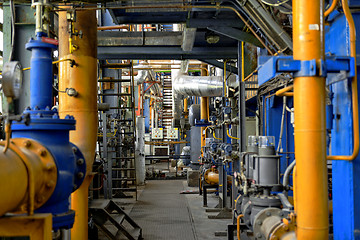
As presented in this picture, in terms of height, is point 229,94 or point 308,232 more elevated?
point 229,94

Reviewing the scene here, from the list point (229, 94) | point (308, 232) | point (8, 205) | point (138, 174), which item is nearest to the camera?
point (8, 205)

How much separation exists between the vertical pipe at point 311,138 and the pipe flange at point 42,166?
5.07ft

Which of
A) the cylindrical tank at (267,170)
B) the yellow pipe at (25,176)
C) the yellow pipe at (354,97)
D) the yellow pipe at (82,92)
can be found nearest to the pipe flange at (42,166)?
the yellow pipe at (25,176)

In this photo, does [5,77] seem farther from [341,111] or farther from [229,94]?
[229,94]

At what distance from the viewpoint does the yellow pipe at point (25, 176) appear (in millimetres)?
1608

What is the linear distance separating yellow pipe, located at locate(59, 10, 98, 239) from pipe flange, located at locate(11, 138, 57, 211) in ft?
7.47

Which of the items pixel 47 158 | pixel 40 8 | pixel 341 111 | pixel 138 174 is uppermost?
pixel 40 8

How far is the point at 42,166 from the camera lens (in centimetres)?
192

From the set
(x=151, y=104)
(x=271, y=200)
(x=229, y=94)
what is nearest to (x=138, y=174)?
(x=229, y=94)

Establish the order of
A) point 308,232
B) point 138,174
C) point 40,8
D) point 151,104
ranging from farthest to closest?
point 151,104 < point 138,174 < point 40,8 < point 308,232

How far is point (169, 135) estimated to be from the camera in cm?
2052

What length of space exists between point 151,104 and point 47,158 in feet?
72.8

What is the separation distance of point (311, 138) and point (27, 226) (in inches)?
68.8

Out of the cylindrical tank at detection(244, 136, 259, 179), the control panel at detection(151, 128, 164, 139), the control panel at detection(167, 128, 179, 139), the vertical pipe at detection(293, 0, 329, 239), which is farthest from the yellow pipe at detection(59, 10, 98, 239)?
the control panel at detection(151, 128, 164, 139)
